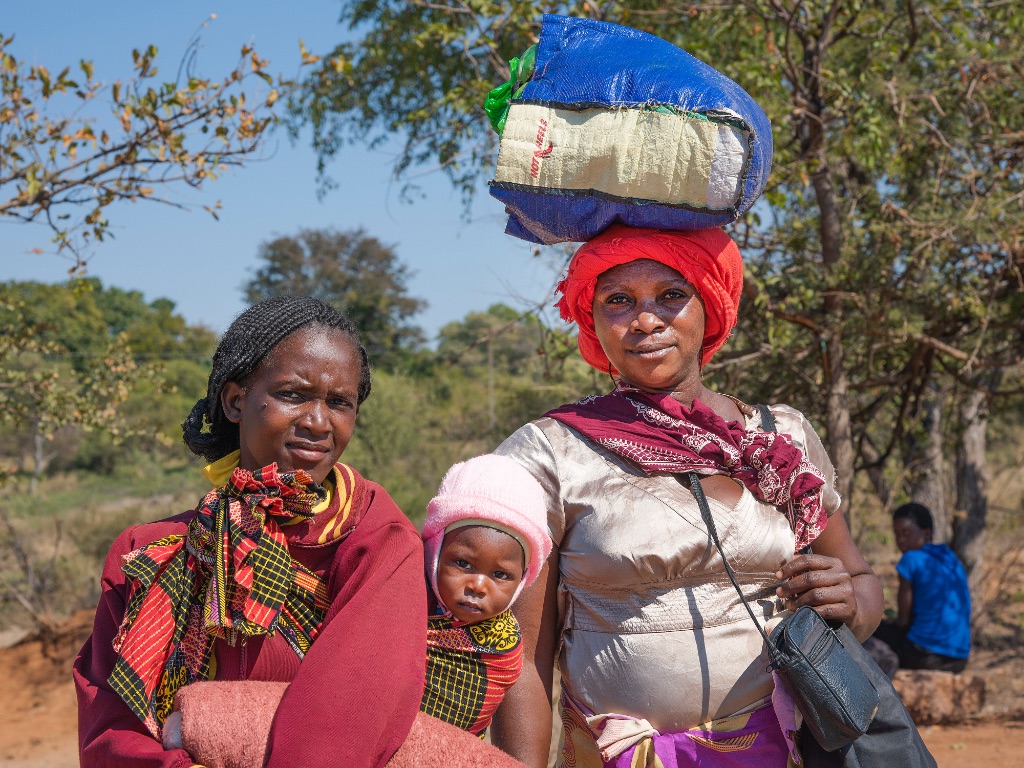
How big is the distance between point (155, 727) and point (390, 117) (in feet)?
29.7

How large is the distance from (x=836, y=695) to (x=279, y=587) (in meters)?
1.05

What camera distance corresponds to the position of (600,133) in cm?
197

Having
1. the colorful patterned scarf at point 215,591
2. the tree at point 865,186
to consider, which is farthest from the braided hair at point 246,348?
the tree at point 865,186

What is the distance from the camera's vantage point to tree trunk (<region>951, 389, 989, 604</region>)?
8234mm

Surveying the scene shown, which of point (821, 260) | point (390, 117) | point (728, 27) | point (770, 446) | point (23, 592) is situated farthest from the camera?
point (23, 592)

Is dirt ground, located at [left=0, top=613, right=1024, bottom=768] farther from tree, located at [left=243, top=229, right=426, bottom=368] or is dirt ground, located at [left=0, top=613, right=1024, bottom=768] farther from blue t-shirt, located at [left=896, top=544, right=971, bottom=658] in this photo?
tree, located at [left=243, top=229, right=426, bottom=368]

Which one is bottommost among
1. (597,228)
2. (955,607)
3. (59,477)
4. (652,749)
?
(59,477)

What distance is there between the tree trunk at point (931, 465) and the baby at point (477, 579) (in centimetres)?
636

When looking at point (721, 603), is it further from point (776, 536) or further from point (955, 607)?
point (955, 607)

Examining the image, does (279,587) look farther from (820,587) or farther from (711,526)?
(820,587)

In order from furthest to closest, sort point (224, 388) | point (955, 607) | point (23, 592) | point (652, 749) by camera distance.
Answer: point (23, 592), point (955, 607), point (652, 749), point (224, 388)

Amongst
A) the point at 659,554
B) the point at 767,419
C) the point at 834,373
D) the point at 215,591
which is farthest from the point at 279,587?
the point at 834,373

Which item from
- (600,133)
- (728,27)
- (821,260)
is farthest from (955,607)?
(600,133)

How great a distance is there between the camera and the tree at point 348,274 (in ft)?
106
